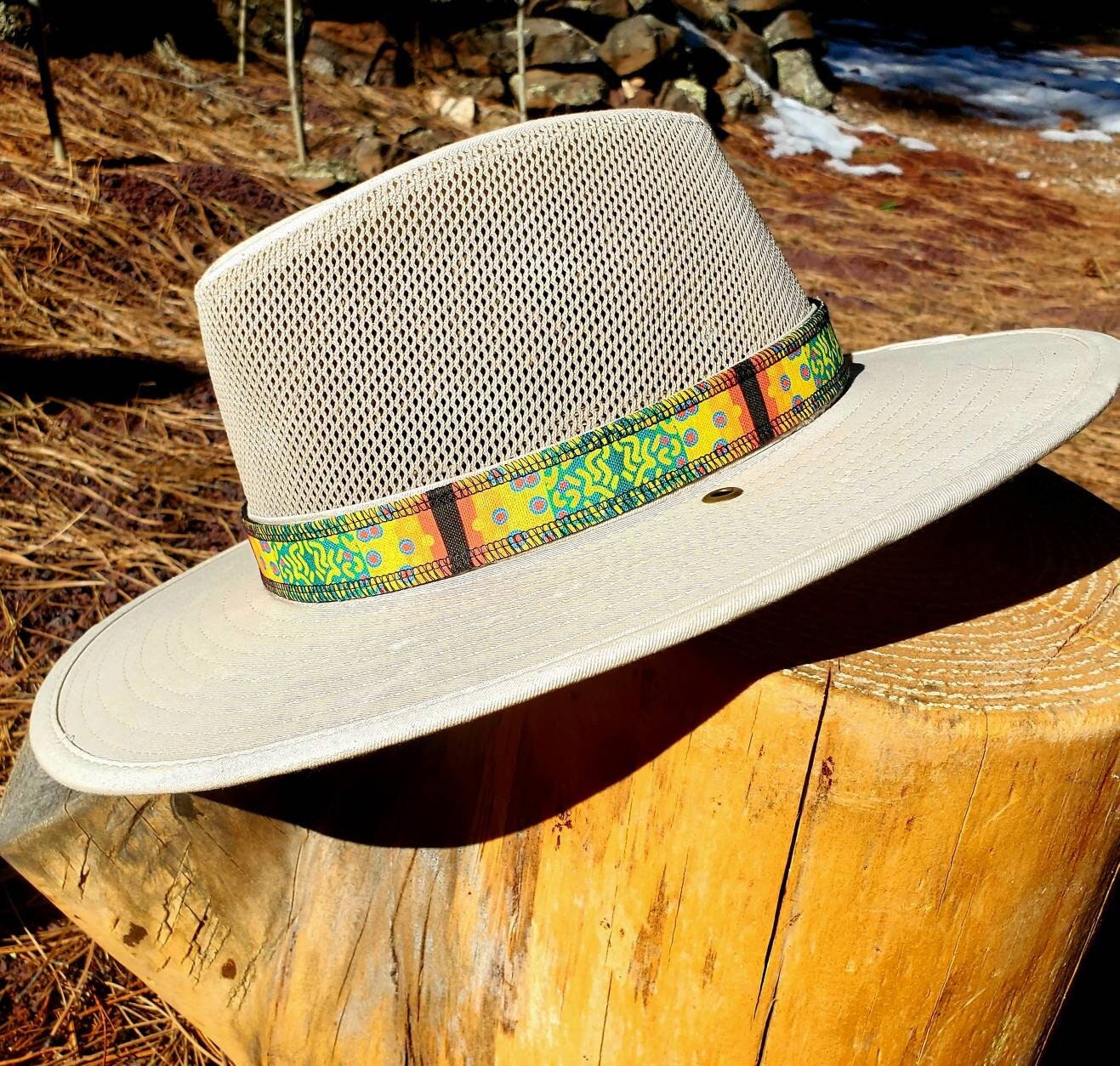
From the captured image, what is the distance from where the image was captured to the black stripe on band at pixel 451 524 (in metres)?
1.33

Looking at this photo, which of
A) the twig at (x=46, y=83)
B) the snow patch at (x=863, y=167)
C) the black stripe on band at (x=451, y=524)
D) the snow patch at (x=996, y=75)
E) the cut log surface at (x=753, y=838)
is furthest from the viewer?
the snow patch at (x=996, y=75)

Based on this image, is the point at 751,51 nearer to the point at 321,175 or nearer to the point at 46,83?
the point at 321,175

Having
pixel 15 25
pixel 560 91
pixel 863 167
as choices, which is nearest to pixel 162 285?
pixel 15 25

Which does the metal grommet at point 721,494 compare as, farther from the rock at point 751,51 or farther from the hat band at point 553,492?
the rock at point 751,51

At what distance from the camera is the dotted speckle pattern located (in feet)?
4.30

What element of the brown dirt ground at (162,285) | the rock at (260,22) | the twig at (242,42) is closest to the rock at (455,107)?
the brown dirt ground at (162,285)

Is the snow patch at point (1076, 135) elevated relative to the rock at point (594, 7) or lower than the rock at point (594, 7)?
lower

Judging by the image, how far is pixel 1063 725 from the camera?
1205 mm

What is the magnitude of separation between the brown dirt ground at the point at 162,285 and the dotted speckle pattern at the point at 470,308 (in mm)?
1325

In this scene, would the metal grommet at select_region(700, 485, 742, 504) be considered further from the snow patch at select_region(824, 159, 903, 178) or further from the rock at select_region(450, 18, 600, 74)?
the rock at select_region(450, 18, 600, 74)

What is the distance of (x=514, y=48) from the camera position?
24.1 feet

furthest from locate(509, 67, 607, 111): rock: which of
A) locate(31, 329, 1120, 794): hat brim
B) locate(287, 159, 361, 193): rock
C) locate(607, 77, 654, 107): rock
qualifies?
locate(31, 329, 1120, 794): hat brim

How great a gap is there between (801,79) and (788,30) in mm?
587

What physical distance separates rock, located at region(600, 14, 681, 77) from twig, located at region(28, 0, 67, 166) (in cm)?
417
